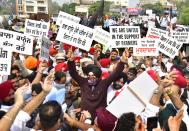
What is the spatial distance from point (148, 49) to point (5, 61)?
442cm

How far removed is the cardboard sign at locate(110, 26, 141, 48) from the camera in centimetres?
1039

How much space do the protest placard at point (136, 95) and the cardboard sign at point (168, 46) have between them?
560 cm

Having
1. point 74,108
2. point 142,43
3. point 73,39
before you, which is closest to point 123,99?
point 74,108

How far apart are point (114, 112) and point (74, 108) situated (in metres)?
2.06

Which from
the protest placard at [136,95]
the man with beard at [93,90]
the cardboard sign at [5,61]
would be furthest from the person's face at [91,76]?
the protest placard at [136,95]

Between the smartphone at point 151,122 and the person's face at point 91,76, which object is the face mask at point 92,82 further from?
the smartphone at point 151,122

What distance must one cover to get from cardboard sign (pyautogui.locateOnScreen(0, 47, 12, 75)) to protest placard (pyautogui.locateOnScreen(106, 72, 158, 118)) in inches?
88.8

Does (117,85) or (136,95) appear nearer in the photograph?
(136,95)

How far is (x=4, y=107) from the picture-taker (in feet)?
17.5

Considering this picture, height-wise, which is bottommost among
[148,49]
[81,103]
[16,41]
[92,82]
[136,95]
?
[81,103]

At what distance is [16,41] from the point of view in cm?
838

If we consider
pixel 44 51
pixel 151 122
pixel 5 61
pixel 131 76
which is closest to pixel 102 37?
pixel 44 51

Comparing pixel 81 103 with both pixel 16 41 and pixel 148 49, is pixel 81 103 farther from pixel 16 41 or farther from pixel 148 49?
pixel 148 49

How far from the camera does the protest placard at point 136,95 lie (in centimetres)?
521
